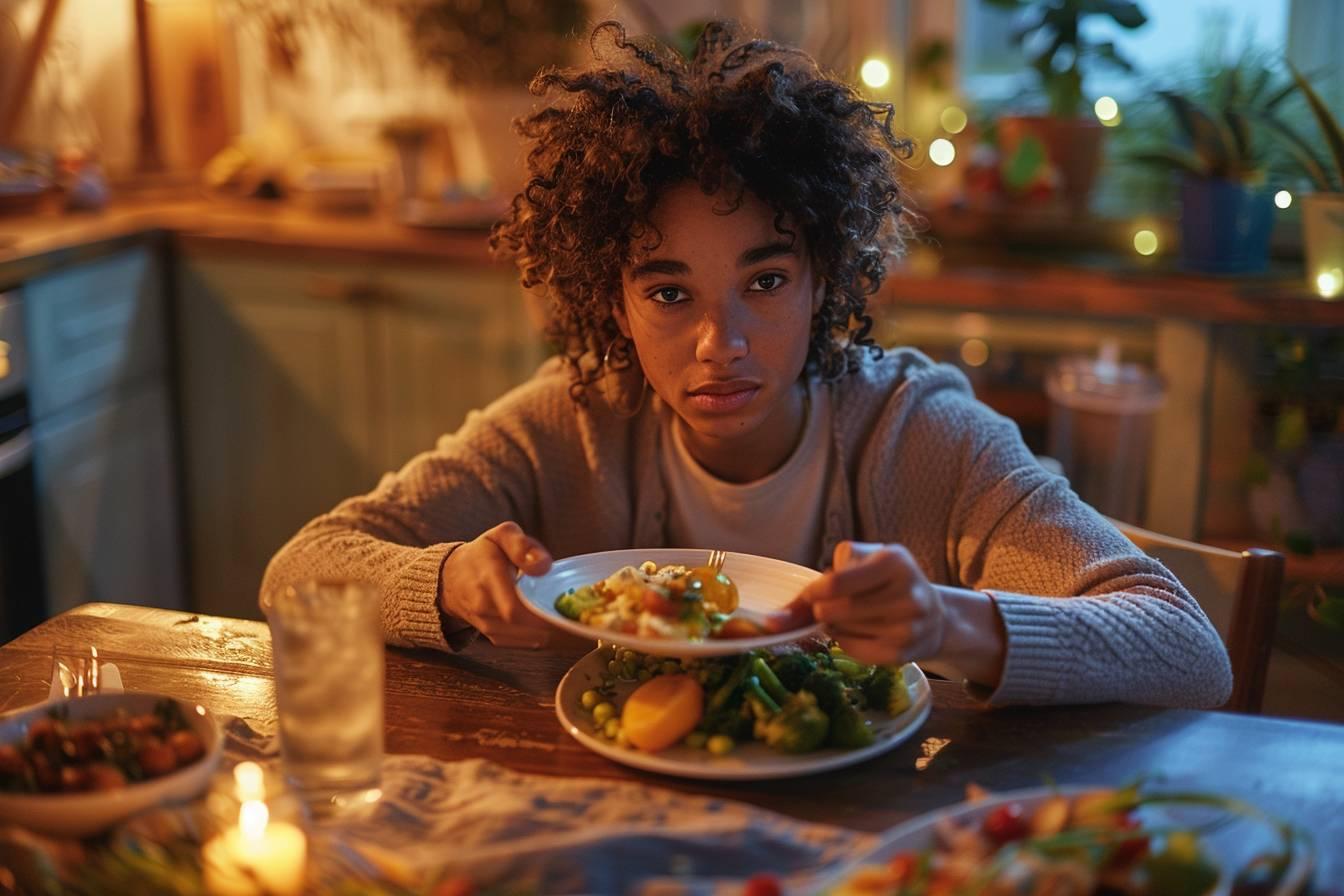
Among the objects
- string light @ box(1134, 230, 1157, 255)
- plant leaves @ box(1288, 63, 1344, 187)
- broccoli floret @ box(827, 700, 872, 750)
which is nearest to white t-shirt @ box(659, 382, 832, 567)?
broccoli floret @ box(827, 700, 872, 750)

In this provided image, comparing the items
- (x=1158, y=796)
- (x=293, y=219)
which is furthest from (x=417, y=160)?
(x=1158, y=796)

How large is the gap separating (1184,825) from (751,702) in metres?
0.34

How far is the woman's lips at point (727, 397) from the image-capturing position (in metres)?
1.45

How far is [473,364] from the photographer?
3.07 meters

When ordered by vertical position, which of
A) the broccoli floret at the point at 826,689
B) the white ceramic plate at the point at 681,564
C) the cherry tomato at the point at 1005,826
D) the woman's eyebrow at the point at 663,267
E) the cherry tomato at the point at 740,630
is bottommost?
the cherry tomato at the point at 1005,826

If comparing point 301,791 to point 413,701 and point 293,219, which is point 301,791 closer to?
point 413,701

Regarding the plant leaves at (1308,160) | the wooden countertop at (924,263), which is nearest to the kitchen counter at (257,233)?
the wooden countertop at (924,263)

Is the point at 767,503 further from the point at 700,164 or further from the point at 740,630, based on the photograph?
the point at 740,630

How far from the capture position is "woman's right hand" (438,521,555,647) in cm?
127

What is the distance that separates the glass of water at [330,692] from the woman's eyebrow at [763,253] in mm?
566

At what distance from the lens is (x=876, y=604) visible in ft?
3.74

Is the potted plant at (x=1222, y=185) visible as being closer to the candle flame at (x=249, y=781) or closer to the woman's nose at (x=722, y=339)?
the woman's nose at (x=722, y=339)

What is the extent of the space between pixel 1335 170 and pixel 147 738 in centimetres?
220

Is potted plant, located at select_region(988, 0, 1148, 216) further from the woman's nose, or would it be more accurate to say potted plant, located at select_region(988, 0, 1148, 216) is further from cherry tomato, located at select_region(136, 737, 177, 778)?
cherry tomato, located at select_region(136, 737, 177, 778)
